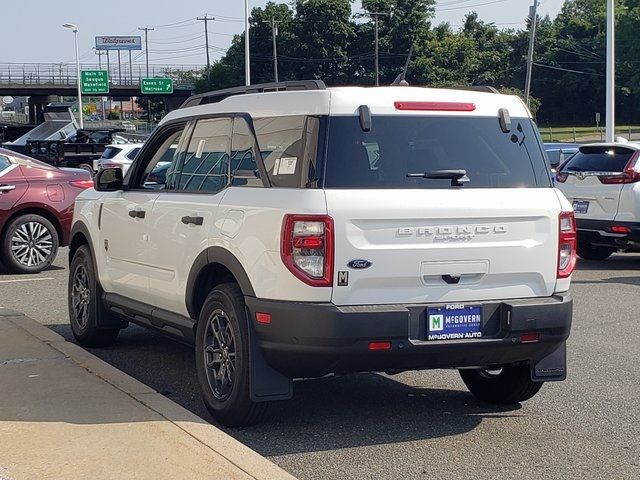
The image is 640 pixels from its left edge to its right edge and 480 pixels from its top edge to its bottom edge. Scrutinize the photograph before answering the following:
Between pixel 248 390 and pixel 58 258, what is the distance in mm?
10296

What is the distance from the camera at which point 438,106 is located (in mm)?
5922

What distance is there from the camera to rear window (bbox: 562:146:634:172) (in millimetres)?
13930

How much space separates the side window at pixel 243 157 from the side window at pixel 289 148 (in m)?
0.10

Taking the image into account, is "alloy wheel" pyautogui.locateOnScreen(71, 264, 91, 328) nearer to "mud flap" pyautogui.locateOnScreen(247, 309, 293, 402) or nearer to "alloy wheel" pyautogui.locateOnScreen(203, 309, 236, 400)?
"alloy wheel" pyautogui.locateOnScreen(203, 309, 236, 400)

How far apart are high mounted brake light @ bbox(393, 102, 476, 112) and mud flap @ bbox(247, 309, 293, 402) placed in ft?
5.03

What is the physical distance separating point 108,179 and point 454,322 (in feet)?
11.3

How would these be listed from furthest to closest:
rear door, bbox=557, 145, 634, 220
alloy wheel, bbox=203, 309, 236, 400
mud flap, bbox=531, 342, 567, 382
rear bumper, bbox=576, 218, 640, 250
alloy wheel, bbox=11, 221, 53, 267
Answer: rear door, bbox=557, 145, 634, 220 → rear bumper, bbox=576, 218, 640, 250 → alloy wheel, bbox=11, 221, 53, 267 → mud flap, bbox=531, 342, 567, 382 → alloy wheel, bbox=203, 309, 236, 400

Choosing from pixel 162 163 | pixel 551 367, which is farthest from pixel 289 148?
pixel 551 367

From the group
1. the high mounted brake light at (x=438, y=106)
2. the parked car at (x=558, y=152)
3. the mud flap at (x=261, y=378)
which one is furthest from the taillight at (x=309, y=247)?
the parked car at (x=558, y=152)

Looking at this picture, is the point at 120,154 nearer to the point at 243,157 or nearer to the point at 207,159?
the point at 207,159

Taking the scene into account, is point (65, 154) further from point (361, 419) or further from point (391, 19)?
point (391, 19)

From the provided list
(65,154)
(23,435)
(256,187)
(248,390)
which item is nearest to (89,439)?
(23,435)

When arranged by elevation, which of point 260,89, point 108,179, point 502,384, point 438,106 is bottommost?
point 502,384

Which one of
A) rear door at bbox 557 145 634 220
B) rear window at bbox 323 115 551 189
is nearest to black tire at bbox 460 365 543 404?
rear window at bbox 323 115 551 189
